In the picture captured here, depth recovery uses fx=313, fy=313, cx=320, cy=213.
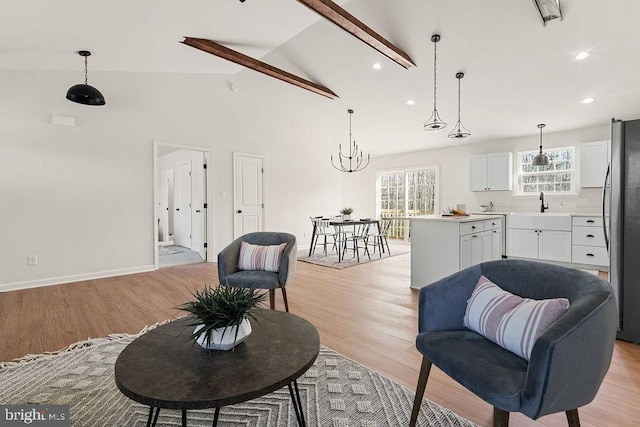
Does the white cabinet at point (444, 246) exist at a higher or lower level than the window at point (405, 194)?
lower

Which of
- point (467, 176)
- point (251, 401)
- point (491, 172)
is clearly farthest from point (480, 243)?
point (251, 401)

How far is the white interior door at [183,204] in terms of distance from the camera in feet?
23.3

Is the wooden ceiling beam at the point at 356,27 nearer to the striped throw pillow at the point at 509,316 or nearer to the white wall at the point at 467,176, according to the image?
the striped throw pillow at the point at 509,316

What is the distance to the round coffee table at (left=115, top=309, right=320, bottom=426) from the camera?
1062 mm

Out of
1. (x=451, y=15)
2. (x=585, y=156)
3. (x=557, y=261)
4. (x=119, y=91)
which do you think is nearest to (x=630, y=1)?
(x=451, y=15)

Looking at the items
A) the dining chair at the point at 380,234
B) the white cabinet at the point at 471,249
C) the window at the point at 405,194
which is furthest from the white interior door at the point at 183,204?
the white cabinet at the point at 471,249

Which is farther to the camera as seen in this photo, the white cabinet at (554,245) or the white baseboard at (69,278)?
the white cabinet at (554,245)

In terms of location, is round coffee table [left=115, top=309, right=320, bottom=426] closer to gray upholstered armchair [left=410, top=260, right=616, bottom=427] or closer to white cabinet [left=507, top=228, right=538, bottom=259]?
gray upholstered armchair [left=410, top=260, right=616, bottom=427]

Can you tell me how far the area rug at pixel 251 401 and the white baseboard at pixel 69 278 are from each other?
2535 millimetres

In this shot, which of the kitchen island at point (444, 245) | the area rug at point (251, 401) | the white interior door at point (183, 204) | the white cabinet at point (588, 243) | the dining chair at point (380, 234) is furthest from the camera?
the white interior door at point (183, 204)

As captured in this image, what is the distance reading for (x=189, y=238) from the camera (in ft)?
23.9

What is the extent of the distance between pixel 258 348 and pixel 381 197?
24.9ft

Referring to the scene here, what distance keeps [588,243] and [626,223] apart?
3036 millimetres

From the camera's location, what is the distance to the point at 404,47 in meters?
4.13
